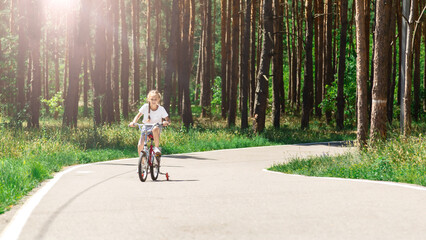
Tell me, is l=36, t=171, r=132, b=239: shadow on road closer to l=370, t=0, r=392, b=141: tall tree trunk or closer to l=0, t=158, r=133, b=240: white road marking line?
l=0, t=158, r=133, b=240: white road marking line

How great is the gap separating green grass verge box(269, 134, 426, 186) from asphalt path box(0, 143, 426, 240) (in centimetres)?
66

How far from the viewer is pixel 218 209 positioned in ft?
24.2

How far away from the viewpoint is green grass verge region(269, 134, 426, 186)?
1033cm

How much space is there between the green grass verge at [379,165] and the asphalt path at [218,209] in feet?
2.17

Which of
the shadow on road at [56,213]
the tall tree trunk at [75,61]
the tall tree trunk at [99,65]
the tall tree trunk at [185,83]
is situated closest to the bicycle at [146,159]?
the shadow on road at [56,213]

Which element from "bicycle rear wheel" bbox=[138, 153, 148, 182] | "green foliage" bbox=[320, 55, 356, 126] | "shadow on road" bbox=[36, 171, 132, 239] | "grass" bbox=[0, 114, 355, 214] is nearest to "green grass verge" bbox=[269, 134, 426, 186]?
"bicycle rear wheel" bbox=[138, 153, 148, 182]

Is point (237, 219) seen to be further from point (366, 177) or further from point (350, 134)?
point (350, 134)

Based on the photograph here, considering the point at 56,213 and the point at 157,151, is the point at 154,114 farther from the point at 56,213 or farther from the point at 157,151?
the point at 56,213

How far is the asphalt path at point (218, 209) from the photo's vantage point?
5.94 meters

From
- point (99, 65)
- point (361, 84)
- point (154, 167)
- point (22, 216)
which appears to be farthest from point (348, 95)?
point (22, 216)

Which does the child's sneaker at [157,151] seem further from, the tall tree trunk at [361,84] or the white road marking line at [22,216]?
the tall tree trunk at [361,84]

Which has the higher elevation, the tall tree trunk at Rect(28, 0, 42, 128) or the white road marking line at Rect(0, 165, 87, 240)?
the tall tree trunk at Rect(28, 0, 42, 128)

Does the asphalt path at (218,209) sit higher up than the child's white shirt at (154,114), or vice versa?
the child's white shirt at (154,114)

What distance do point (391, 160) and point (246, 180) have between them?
10.4 feet
